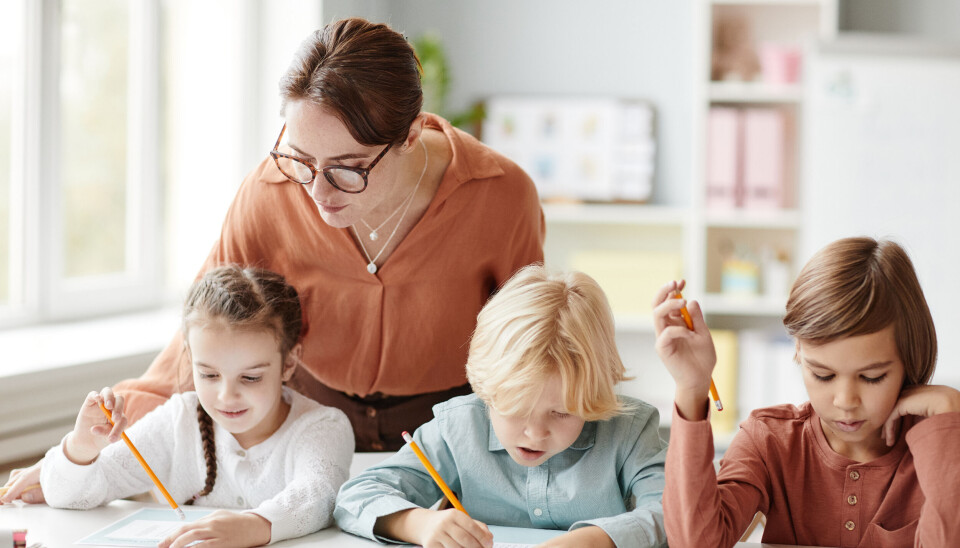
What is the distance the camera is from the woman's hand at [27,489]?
1513 mm

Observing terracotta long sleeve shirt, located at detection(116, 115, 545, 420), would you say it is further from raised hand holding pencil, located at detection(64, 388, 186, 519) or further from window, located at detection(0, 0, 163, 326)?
window, located at detection(0, 0, 163, 326)

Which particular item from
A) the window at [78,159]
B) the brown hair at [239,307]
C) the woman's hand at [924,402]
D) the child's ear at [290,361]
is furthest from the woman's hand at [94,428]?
the window at [78,159]

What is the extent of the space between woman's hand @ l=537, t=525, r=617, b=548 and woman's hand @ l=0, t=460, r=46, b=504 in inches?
31.4

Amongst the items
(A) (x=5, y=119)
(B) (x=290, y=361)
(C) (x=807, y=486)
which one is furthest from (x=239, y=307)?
(A) (x=5, y=119)

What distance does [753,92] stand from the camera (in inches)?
140

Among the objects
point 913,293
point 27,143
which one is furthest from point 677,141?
point 913,293

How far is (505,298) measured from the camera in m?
1.45

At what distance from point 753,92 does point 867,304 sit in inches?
94.4

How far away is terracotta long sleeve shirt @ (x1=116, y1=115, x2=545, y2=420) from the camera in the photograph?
1.71m

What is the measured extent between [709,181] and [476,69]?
108 cm

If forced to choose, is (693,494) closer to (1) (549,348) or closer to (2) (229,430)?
(1) (549,348)

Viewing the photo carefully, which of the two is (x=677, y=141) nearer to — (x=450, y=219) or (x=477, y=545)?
(x=450, y=219)

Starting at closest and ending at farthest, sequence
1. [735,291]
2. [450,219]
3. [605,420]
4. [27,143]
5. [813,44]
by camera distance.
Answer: [605,420]
[450,219]
[27,143]
[813,44]
[735,291]

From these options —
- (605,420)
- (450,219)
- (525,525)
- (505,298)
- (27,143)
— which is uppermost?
(27,143)
